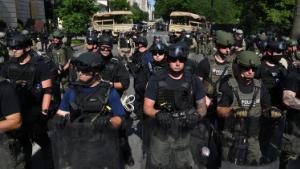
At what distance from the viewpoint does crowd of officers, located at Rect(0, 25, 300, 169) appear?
3588mm

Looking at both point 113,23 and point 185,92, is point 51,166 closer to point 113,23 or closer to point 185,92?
point 185,92

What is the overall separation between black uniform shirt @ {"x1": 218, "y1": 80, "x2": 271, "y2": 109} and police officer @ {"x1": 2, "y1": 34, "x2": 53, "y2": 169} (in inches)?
86.7

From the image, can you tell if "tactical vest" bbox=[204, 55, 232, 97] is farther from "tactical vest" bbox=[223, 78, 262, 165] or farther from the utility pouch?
the utility pouch

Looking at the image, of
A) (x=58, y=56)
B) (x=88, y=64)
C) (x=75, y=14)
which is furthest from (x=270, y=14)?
(x=88, y=64)

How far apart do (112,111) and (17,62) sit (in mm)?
1849

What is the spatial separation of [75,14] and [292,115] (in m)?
27.1

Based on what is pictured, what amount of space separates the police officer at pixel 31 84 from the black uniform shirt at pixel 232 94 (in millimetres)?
2201

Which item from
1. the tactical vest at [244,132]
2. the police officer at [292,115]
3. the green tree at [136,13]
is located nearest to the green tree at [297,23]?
the police officer at [292,115]

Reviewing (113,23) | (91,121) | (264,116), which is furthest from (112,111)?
(113,23)

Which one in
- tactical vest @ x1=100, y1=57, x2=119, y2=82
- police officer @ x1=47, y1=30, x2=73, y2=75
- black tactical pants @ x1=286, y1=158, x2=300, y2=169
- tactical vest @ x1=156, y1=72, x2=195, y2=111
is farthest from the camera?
police officer @ x1=47, y1=30, x2=73, y2=75

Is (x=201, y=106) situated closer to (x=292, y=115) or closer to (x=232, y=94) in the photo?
(x=232, y=94)

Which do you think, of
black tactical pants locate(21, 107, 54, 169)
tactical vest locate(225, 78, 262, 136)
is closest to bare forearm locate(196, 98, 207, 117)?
tactical vest locate(225, 78, 262, 136)

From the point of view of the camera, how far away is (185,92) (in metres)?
4.09

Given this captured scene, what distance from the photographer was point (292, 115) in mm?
4406
